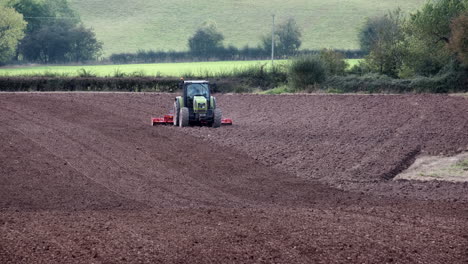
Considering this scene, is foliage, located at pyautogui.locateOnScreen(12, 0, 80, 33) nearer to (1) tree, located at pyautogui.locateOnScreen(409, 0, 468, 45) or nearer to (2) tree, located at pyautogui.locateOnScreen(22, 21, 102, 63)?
(2) tree, located at pyautogui.locateOnScreen(22, 21, 102, 63)

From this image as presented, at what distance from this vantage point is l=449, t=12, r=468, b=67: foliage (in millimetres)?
44312

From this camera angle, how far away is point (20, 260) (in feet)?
36.2

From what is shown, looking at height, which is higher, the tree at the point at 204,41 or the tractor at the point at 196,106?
the tree at the point at 204,41

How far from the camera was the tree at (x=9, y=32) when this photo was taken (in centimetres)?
8650

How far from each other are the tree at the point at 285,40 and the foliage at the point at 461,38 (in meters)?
Result: 44.9

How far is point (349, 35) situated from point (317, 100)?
5980 cm

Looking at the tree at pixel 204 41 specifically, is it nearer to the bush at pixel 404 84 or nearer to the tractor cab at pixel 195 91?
the bush at pixel 404 84

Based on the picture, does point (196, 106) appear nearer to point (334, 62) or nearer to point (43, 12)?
point (334, 62)

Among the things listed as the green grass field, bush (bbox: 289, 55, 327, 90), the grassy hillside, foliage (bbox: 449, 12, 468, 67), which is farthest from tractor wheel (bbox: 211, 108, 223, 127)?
the grassy hillside

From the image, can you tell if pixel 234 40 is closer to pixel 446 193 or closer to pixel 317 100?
pixel 317 100

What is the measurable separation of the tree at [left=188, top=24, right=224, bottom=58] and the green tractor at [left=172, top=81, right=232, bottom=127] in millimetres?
64627

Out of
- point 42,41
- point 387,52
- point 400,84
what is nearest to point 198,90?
point 400,84

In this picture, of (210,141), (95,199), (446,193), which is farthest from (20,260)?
(210,141)

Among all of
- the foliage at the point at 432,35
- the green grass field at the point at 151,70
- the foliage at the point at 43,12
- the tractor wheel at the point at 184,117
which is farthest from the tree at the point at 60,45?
the tractor wheel at the point at 184,117
